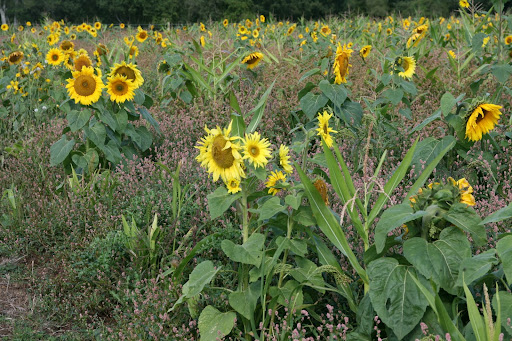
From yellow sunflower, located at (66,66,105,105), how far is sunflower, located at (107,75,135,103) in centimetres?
7

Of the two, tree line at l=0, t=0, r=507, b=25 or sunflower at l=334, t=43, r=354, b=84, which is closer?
sunflower at l=334, t=43, r=354, b=84

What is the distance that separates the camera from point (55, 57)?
502cm

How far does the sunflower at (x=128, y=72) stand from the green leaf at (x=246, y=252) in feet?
6.31

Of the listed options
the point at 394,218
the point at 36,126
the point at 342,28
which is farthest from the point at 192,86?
the point at 342,28

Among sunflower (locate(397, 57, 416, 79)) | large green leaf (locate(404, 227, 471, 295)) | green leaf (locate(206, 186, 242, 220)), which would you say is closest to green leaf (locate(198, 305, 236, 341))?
green leaf (locate(206, 186, 242, 220))

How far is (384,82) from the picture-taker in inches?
158

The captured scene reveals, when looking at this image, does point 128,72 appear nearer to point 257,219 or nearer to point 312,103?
point 312,103

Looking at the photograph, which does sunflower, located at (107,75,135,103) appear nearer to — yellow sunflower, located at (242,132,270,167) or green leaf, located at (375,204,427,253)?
yellow sunflower, located at (242,132,270,167)

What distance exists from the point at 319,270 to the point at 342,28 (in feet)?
27.0

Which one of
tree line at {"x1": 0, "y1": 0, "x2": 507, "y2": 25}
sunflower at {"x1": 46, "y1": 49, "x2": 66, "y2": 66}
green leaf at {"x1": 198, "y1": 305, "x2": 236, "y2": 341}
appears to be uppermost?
sunflower at {"x1": 46, "y1": 49, "x2": 66, "y2": 66}

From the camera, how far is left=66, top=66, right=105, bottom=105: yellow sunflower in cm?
354

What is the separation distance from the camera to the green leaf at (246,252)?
6.74ft

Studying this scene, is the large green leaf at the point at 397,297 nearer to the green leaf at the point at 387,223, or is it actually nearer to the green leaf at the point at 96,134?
the green leaf at the point at 387,223

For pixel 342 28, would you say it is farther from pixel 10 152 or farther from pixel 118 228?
pixel 118 228
